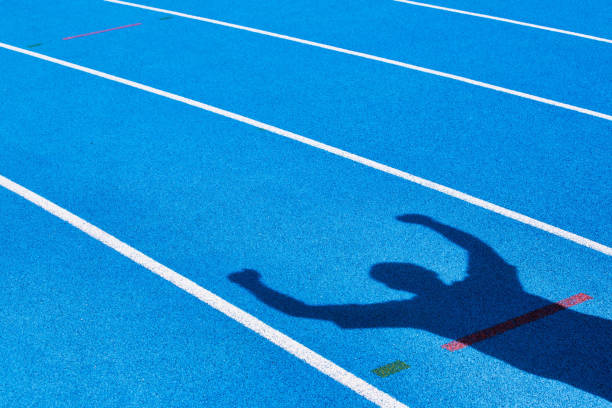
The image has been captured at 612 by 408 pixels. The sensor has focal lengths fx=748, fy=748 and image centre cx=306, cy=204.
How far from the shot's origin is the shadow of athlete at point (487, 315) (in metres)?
4.97

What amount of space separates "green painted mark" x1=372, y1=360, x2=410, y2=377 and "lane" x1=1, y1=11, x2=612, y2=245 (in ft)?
8.10

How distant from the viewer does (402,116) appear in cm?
920

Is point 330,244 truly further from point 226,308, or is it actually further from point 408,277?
point 226,308

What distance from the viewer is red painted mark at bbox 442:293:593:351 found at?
5193 mm

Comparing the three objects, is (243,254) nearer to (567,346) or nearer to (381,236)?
(381,236)

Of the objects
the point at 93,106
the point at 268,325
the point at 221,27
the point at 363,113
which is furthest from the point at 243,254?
the point at 221,27

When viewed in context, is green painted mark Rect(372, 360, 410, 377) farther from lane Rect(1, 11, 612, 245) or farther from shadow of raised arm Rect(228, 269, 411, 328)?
lane Rect(1, 11, 612, 245)

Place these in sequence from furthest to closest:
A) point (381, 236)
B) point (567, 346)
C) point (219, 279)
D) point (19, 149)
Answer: point (19, 149) < point (381, 236) < point (219, 279) < point (567, 346)

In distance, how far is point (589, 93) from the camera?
972cm

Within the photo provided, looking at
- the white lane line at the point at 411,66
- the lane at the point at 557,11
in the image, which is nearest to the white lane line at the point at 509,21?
the lane at the point at 557,11

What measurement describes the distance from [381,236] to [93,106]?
16.6ft

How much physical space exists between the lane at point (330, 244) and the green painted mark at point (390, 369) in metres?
0.04

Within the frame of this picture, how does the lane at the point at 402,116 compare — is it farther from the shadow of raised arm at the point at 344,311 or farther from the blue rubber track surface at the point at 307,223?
the shadow of raised arm at the point at 344,311

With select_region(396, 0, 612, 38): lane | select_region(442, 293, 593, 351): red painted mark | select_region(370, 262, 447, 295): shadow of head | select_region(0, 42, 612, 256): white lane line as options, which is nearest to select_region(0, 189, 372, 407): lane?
select_region(442, 293, 593, 351): red painted mark
